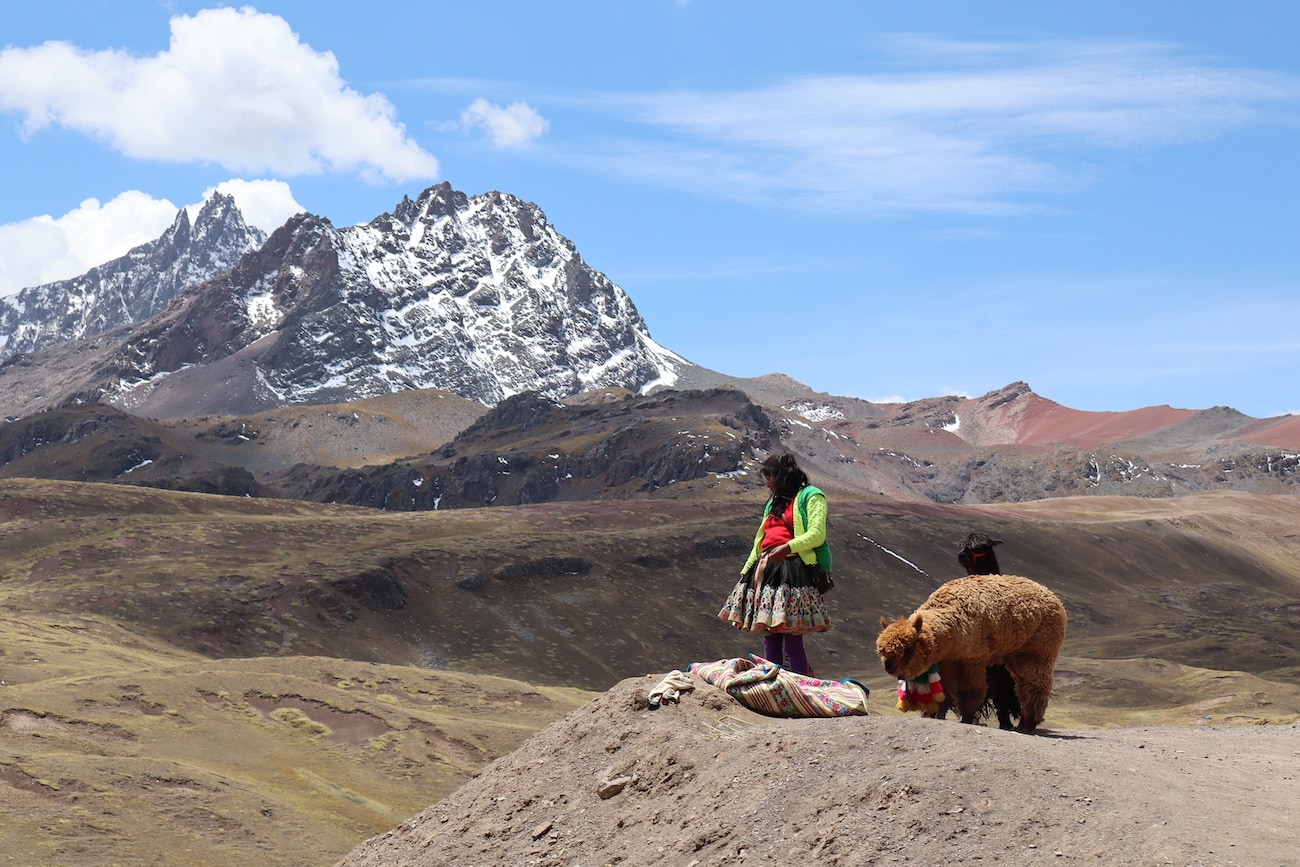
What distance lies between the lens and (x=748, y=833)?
1340 centimetres

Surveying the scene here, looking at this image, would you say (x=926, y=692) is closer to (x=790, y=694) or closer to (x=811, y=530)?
(x=790, y=694)

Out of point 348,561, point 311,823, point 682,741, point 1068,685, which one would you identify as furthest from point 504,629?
point 682,741

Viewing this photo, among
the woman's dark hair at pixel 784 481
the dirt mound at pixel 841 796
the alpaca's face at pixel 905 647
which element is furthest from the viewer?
the woman's dark hair at pixel 784 481

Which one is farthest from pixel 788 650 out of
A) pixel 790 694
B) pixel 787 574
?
pixel 787 574

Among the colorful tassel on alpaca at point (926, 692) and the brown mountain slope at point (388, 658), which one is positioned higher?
the colorful tassel on alpaca at point (926, 692)

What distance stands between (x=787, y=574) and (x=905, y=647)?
1797mm

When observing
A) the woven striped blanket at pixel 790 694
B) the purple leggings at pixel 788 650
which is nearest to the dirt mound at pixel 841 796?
the woven striped blanket at pixel 790 694

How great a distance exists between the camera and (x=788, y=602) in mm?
16531

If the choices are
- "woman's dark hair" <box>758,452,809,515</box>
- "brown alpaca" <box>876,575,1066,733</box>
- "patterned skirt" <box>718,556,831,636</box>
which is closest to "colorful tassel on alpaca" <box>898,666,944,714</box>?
"brown alpaca" <box>876,575,1066,733</box>

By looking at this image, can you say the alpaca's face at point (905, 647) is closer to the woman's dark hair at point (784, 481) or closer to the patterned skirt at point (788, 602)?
the patterned skirt at point (788, 602)

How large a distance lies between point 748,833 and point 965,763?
231 cm

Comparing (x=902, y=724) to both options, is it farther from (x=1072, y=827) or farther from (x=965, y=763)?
(x=1072, y=827)

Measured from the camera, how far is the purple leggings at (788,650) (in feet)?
55.7

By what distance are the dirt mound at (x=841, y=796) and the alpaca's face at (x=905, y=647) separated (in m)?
0.89
